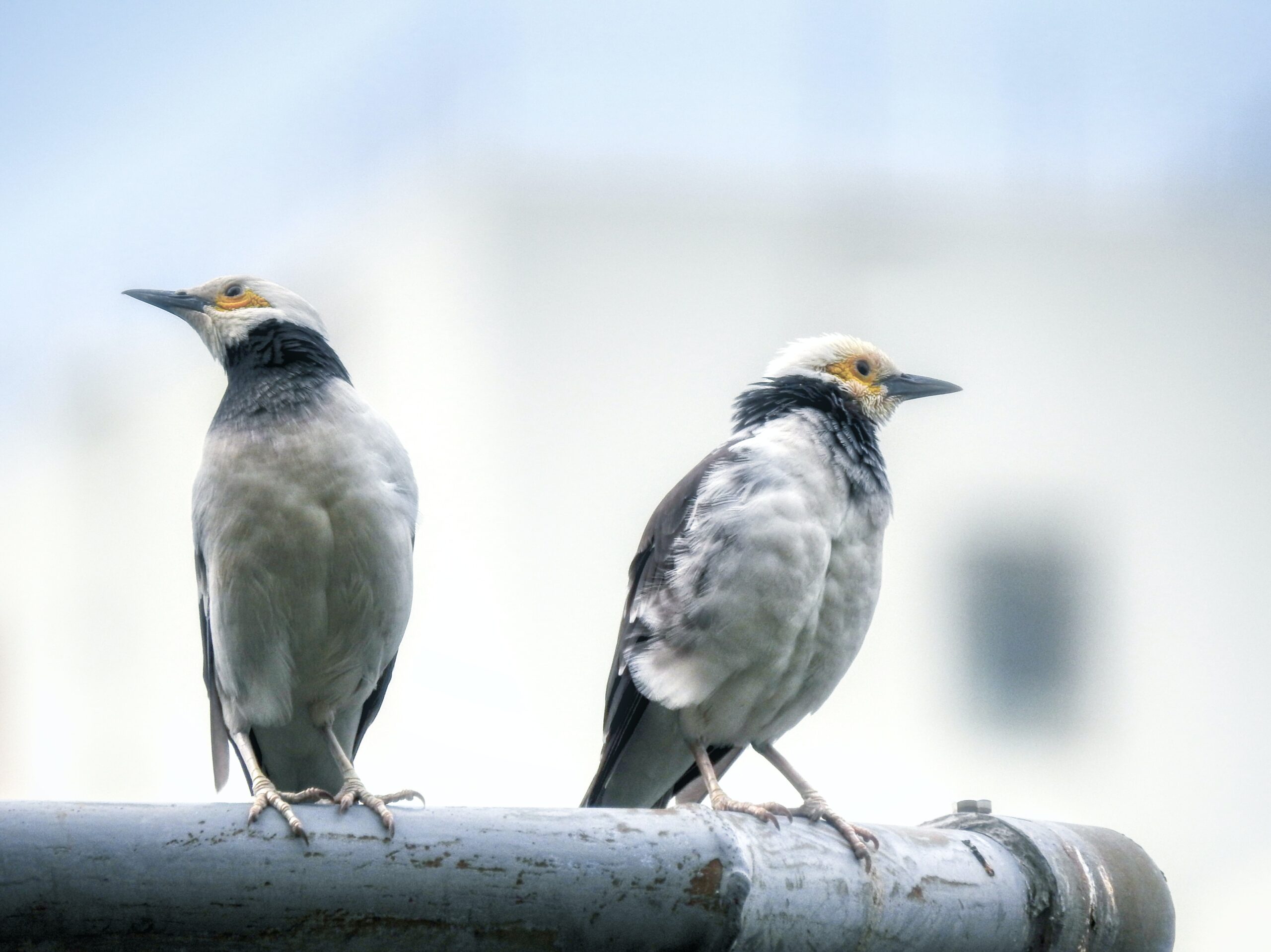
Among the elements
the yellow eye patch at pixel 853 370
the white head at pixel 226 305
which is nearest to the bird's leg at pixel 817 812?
the yellow eye patch at pixel 853 370

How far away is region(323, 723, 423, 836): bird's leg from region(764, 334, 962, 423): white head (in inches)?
88.6

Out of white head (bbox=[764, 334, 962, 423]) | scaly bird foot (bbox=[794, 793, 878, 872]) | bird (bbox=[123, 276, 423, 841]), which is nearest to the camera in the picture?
scaly bird foot (bbox=[794, 793, 878, 872])

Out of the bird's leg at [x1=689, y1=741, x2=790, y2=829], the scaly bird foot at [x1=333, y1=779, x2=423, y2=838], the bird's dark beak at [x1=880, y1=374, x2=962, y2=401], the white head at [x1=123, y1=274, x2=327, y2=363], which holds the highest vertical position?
the white head at [x1=123, y1=274, x2=327, y2=363]

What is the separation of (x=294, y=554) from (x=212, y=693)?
2.79 feet

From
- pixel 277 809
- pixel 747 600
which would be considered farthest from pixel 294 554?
pixel 277 809

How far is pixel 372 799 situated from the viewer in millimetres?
3254

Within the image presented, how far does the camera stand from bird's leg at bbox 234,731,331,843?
8.80 ft

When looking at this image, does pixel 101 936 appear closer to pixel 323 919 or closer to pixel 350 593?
pixel 323 919

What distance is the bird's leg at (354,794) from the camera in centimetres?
284

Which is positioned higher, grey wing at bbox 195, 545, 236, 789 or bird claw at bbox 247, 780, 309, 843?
bird claw at bbox 247, 780, 309, 843

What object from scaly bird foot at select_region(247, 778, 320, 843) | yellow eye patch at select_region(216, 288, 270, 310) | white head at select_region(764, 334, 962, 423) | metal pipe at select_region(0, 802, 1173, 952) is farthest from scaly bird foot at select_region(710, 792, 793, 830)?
yellow eye patch at select_region(216, 288, 270, 310)

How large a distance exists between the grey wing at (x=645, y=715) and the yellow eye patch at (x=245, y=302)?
170 centimetres

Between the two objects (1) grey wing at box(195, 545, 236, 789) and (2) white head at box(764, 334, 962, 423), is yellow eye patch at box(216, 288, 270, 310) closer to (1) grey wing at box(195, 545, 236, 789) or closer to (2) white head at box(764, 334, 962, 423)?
(1) grey wing at box(195, 545, 236, 789)

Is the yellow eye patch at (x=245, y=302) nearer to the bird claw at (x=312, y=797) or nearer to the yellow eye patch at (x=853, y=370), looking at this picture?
the bird claw at (x=312, y=797)
